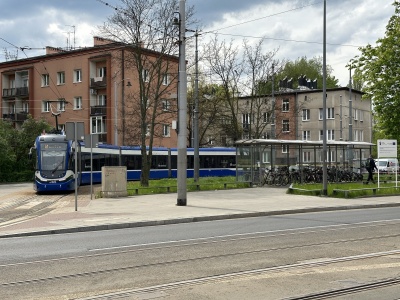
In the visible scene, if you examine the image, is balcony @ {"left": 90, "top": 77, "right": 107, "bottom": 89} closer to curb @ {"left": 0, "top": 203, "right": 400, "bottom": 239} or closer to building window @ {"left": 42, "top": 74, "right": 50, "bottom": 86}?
building window @ {"left": 42, "top": 74, "right": 50, "bottom": 86}

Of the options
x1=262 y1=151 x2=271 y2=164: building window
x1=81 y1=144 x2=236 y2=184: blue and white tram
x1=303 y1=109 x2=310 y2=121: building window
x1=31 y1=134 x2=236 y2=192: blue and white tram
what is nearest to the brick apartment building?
x1=81 y1=144 x2=236 y2=184: blue and white tram

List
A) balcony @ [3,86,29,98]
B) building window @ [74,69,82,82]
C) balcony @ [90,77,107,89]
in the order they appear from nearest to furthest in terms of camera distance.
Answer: balcony @ [90,77,107,89]
building window @ [74,69,82,82]
balcony @ [3,86,29,98]

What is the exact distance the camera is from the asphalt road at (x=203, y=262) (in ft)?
23.9

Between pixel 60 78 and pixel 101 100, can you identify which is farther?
pixel 60 78

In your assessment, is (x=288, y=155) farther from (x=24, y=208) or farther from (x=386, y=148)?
(x=24, y=208)

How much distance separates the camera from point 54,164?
2956cm

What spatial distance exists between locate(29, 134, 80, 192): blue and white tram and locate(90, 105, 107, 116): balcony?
2374 centimetres

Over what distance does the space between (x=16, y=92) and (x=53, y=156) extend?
113 feet

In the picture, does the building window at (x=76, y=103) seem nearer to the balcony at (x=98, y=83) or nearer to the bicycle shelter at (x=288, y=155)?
the balcony at (x=98, y=83)

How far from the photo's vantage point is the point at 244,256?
388 inches

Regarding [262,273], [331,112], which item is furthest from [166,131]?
[262,273]

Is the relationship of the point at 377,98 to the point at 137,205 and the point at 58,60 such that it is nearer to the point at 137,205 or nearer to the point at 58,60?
the point at 137,205

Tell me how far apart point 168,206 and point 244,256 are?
434 inches

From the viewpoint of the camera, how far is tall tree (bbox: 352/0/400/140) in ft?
115
